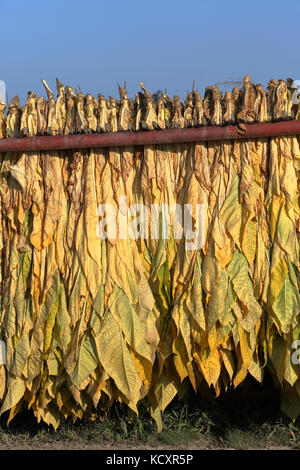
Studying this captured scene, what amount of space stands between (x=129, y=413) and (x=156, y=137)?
142cm

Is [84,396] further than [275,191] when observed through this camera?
Yes

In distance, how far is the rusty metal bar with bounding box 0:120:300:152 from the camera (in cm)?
306

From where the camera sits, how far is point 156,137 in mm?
3160

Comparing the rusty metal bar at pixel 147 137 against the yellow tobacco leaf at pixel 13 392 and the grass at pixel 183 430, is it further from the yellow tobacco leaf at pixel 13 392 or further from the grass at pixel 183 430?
the grass at pixel 183 430

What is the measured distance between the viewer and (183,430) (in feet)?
11.6

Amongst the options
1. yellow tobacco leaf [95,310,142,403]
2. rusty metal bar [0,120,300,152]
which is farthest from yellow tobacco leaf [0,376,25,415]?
rusty metal bar [0,120,300,152]

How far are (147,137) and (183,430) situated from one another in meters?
1.53

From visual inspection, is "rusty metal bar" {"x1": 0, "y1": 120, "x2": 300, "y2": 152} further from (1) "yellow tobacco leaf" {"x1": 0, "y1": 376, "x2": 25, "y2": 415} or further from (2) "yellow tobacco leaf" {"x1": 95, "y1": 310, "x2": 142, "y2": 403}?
(1) "yellow tobacco leaf" {"x1": 0, "y1": 376, "x2": 25, "y2": 415}

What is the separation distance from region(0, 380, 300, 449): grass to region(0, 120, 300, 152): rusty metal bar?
1384 millimetres

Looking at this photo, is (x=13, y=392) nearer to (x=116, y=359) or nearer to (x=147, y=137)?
(x=116, y=359)

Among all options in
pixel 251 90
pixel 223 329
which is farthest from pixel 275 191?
pixel 223 329

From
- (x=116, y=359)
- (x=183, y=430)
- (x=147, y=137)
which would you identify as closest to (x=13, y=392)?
(x=116, y=359)

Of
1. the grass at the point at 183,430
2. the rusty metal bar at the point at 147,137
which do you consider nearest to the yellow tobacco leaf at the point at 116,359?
the grass at the point at 183,430
